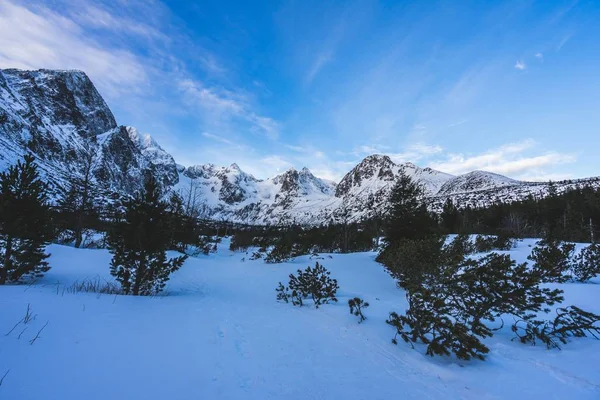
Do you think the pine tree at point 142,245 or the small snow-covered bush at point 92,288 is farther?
the pine tree at point 142,245

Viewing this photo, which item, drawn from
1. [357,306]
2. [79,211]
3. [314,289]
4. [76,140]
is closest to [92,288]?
[314,289]

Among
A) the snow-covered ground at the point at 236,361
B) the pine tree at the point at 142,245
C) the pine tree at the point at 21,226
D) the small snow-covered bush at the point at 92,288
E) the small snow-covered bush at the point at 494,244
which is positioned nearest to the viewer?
the snow-covered ground at the point at 236,361

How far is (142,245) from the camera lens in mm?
8445

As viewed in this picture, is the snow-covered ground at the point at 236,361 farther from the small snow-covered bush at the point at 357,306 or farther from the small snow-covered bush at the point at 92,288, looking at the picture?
the small snow-covered bush at the point at 92,288

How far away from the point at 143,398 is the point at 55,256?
16.3 metres

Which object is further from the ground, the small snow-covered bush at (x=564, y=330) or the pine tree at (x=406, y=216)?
the pine tree at (x=406, y=216)

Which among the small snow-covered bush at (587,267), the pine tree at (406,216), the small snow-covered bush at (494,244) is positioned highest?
the pine tree at (406,216)

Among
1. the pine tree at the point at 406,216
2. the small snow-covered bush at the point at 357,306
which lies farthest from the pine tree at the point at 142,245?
the pine tree at the point at 406,216

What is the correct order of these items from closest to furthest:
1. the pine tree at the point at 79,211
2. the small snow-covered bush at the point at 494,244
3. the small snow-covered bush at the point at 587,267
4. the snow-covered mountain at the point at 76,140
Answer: the small snow-covered bush at the point at 587,267, the small snow-covered bush at the point at 494,244, the pine tree at the point at 79,211, the snow-covered mountain at the point at 76,140

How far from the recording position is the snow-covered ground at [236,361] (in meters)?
2.69

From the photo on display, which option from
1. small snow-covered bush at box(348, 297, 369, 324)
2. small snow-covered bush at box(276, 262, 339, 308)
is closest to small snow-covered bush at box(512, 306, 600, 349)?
small snow-covered bush at box(348, 297, 369, 324)

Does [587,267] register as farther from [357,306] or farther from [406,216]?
[357,306]

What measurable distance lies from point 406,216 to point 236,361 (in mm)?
14746

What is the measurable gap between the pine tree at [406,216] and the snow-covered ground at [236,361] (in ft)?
31.5
